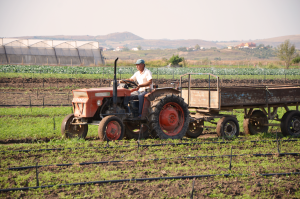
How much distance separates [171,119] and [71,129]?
2.60 meters

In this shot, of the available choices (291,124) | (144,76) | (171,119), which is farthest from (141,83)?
(291,124)

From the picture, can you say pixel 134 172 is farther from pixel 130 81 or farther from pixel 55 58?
pixel 55 58

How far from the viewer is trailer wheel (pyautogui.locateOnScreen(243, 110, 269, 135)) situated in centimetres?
1020

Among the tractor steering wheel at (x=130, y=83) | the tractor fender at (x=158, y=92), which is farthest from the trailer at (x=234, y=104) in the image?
the tractor steering wheel at (x=130, y=83)

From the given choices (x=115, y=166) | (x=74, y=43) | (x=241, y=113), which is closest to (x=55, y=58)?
(x=74, y=43)

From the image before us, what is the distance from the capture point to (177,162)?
248 inches

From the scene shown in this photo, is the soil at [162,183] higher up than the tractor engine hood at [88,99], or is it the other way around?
the tractor engine hood at [88,99]

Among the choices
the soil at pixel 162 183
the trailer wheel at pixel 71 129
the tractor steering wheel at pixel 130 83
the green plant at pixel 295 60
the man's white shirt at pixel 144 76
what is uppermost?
the green plant at pixel 295 60

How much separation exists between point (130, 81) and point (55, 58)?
3981 cm

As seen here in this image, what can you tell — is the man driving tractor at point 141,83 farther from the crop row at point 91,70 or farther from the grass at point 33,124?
the crop row at point 91,70

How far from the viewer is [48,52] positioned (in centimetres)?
4553

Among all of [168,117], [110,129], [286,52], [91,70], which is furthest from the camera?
[286,52]

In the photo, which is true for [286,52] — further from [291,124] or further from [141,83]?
[141,83]

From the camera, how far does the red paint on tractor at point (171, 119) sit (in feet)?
27.7
